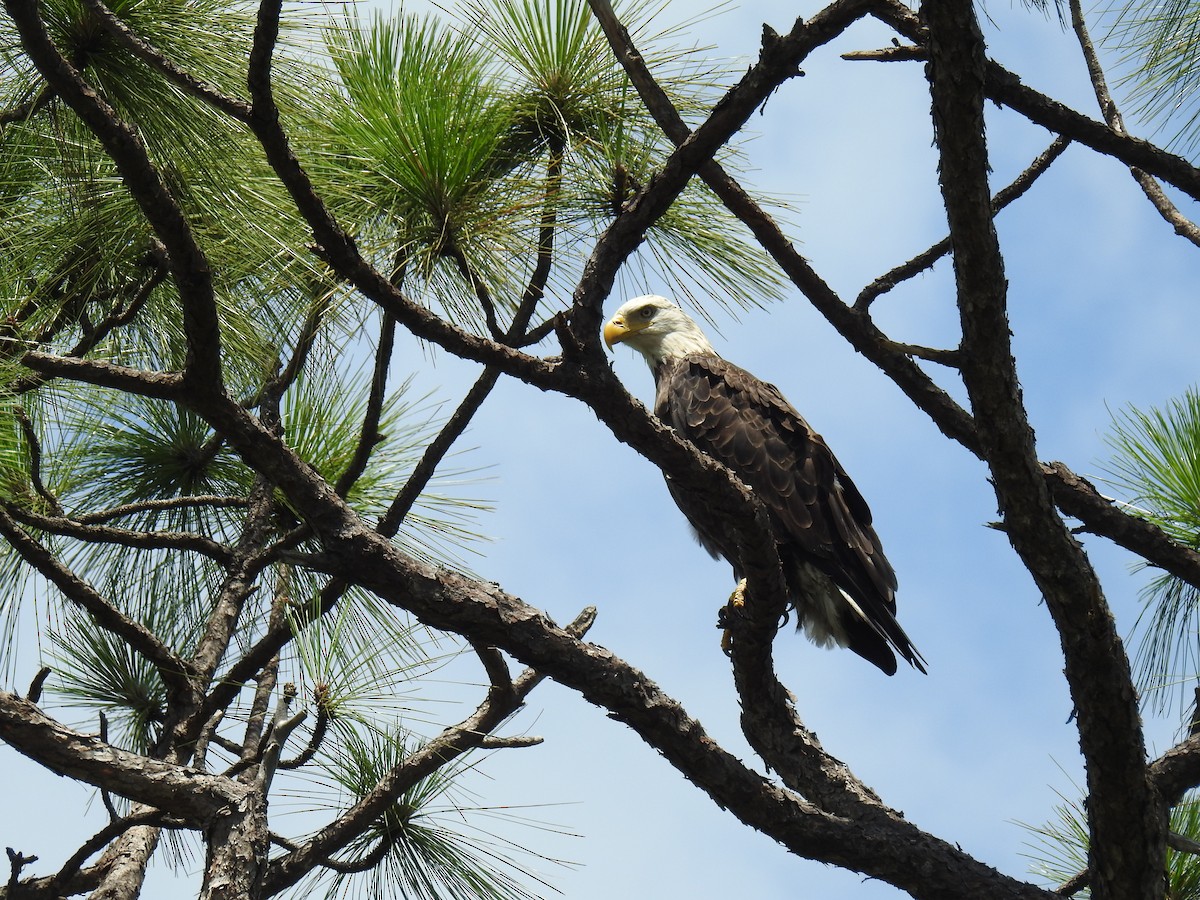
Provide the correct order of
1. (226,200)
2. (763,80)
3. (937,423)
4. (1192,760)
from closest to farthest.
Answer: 1. (763,80)
2. (1192,760)
3. (226,200)
4. (937,423)

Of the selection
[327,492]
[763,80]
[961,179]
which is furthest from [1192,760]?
[327,492]

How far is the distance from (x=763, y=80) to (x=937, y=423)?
124 cm

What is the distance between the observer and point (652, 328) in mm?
4922

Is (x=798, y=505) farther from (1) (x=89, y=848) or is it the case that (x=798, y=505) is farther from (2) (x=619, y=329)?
(1) (x=89, y=848)

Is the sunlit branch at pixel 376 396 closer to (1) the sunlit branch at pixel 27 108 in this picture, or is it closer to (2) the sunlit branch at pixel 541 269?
(2) the sunlit branch at pixel 541 269

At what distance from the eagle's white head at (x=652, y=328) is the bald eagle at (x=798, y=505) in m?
0.35

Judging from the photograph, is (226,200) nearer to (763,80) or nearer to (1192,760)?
(763,80)

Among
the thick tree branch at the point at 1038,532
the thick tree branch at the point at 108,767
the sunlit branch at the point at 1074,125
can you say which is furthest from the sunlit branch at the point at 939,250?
the thick tree branch at the point at 108,767

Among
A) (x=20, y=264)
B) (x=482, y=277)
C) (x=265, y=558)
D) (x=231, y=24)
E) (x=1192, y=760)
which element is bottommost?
(x=1192, y=760)

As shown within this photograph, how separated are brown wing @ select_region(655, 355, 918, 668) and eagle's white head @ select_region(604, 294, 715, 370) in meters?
0.41

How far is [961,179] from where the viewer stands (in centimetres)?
229

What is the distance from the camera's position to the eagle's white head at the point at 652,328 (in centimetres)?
488

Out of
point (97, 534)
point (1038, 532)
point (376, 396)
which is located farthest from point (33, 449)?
point (1038, 532)

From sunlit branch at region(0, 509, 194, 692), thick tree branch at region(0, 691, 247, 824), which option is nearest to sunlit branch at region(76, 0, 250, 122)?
sunlit branch at region(0, 509, 194, 692)
